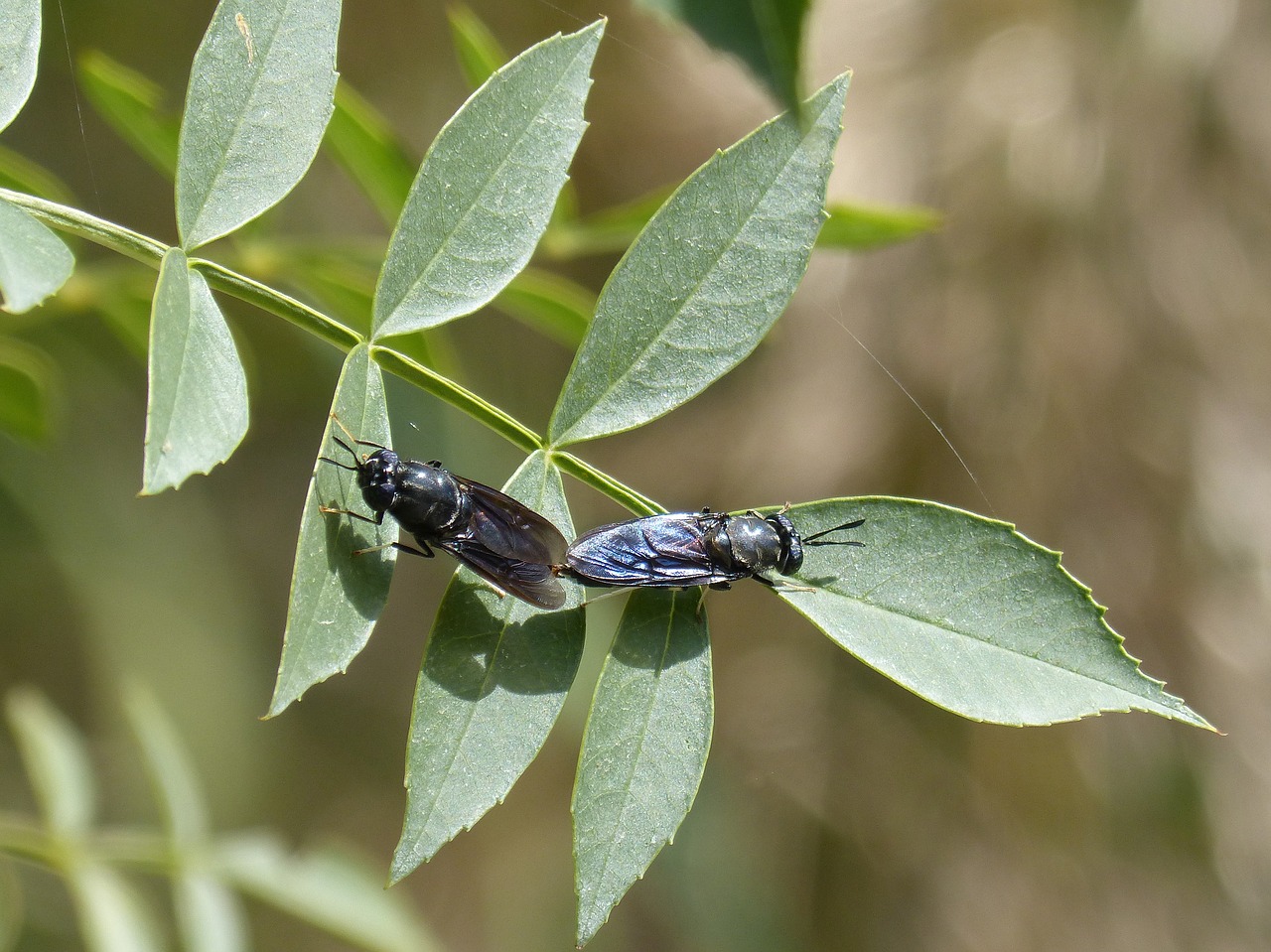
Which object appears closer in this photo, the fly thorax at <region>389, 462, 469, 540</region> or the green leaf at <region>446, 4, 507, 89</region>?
the fly thorax at <region>389, 462, 469, 540</region>

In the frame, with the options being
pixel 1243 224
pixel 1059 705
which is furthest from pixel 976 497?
pixel 1059 705

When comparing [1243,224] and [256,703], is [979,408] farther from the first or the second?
[256,703]

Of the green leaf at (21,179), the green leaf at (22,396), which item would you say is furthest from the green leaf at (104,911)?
the green leaf at (21,179)

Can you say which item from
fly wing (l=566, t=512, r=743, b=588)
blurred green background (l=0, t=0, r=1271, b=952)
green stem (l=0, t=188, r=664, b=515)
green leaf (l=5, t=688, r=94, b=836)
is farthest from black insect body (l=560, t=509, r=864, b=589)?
blurred green background (l=0, t=0, r=1271, b=952)

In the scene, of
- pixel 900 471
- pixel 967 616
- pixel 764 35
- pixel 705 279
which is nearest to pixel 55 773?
pixel 705 279

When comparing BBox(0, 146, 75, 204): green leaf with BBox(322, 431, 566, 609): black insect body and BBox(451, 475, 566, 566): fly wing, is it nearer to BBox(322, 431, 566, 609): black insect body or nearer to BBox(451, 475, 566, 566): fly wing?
BBox(322, 431, 566, 609): black insect body

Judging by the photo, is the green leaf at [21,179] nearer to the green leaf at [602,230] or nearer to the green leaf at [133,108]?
the green leaf at [133,108]

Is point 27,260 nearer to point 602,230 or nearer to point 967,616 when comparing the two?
point 967,616
